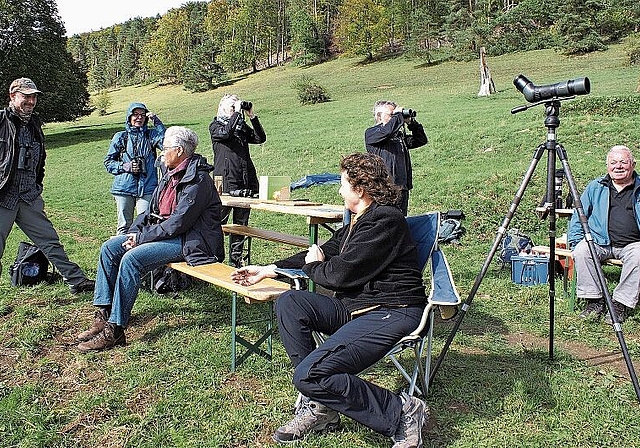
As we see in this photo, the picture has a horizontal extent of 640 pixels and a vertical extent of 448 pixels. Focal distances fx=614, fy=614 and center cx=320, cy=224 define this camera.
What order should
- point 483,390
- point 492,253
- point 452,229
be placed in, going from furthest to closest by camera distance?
point 452,229
point 483,390
point 492,253

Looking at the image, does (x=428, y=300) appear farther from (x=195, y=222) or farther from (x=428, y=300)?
(x=195, y=222)

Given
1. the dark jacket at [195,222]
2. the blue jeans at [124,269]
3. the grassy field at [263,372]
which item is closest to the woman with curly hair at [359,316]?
the grassy field at [263,372]

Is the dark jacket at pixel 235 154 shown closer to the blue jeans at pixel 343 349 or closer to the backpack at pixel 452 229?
the backpack at pixel 452 229

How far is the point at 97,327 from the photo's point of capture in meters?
4.84

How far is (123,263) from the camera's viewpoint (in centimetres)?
473

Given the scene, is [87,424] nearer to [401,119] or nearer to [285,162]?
[401,119]

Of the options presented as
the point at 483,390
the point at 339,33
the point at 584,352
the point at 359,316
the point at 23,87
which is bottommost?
the point at 584,352

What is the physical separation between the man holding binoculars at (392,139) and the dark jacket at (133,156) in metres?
2.29

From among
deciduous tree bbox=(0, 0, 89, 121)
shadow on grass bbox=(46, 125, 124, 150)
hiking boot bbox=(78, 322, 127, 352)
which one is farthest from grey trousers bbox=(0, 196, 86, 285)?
deciduous tree bbox=(0, 0, 89, 121)

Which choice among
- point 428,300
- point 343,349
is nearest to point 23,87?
point 343,349

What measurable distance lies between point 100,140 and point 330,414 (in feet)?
90.8

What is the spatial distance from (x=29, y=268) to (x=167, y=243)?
233 cm

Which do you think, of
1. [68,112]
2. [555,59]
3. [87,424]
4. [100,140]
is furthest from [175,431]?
[555,59]

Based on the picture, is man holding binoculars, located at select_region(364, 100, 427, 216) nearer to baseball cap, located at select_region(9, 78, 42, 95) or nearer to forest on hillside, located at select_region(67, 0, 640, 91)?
baseball cap, located at select_region(9, 78, 42, 95)
